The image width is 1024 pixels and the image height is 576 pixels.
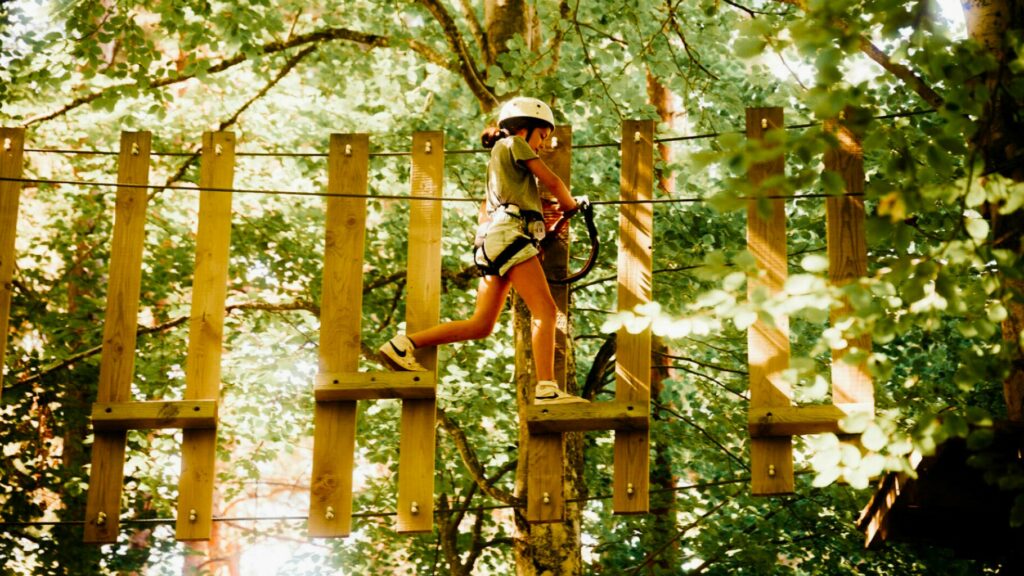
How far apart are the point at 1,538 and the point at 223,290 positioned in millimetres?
4258

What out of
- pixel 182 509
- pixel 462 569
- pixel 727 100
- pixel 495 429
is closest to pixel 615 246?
pixel 727 100

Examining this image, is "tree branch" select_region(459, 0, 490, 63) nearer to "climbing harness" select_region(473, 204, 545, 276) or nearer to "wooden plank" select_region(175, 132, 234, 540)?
"climbing harness" select_region(473, 204, 545, 276)

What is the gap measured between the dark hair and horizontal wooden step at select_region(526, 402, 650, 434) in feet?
4.23

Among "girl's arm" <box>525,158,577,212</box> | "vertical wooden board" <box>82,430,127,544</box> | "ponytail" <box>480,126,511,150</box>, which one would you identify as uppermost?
"ponytail" <box>480,126,511,150</box>

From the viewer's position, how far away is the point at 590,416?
5105mm

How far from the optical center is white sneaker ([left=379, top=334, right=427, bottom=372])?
17.1ft

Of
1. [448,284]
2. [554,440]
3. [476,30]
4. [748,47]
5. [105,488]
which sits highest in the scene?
[476,30]

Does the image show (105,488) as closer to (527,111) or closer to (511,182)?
(511,182)

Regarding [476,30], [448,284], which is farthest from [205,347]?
[448,284]

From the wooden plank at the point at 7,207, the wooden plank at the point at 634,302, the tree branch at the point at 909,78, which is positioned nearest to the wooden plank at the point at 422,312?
the wooden plank at the point at 634,302

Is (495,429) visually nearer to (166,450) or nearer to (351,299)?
(166,450)

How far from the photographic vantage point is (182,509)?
17.1 ft

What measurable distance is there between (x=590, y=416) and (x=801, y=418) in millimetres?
871

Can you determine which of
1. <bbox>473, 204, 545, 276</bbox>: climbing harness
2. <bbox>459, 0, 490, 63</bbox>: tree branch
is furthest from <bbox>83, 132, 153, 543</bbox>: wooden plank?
<bbox>459, 0, 490, 63</bbox>: tree branch
